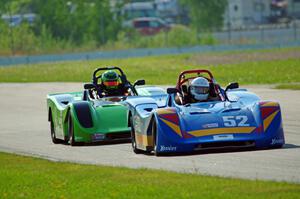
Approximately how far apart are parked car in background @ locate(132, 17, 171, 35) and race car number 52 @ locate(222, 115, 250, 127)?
81085mm

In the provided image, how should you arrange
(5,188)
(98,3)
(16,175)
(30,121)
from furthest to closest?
(98,3) < (30,121) < (16,175) < (5,188)

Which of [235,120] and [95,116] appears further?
[95,116]

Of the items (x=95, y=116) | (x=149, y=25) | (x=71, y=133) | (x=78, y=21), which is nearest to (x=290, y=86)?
(x=71, y=133)

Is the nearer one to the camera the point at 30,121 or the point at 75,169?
the point at 75,169

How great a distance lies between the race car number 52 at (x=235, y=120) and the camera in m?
16.3

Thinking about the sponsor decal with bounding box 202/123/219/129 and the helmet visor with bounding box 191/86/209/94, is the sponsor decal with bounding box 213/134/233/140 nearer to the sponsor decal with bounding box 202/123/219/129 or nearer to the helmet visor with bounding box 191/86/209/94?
the sponsor decal with bounding box 202/123/219/129

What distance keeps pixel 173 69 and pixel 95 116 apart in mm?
34457

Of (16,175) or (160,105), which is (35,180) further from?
(160,105)

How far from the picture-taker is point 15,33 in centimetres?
7775

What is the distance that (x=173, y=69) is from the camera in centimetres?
5416

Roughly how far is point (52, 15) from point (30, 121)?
59.3 metres

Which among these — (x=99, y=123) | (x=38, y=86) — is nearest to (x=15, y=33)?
(x=38, y=86)

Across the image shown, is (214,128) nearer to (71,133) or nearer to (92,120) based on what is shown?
(92,120)

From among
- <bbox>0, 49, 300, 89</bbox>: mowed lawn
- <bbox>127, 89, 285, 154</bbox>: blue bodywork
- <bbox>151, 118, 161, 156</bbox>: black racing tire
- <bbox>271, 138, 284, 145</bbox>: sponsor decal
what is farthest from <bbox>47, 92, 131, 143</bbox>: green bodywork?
<bbox>0, 49, 300, 89</bbox>: mowed lawn
